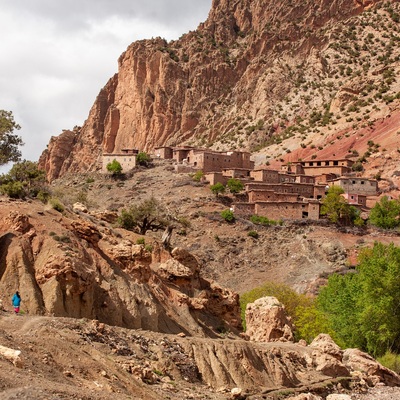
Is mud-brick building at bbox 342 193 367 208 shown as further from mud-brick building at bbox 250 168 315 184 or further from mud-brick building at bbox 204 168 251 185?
mud-brick building at bbox 204 168 251 185

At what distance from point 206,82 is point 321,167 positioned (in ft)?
163

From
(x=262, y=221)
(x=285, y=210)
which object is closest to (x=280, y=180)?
(x=285, y=210)

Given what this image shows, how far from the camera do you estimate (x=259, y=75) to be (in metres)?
130

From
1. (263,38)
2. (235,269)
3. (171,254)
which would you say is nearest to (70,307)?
(171,254)

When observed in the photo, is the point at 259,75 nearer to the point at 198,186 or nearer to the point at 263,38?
the point at 263,38

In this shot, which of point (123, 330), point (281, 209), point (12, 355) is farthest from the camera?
point (281, 209)

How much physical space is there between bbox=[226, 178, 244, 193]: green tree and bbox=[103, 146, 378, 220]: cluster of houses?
1.08m

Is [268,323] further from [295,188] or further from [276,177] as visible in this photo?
[276,177]

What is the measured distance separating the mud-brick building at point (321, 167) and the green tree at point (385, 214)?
14045 mm

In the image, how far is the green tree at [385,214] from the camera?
240ft

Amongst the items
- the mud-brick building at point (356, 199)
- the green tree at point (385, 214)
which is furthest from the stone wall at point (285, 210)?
the mud-brick building at point (356, 199)

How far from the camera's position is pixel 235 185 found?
255 ft

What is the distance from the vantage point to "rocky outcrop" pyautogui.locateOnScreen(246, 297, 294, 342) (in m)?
30.4

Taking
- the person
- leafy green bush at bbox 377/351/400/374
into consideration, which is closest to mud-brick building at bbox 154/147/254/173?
leafy green bush at bbox 377/351/400/374
